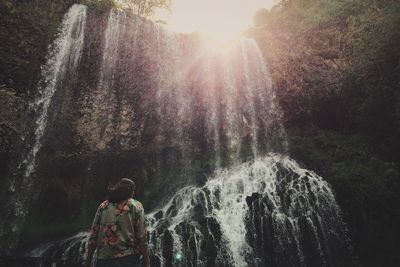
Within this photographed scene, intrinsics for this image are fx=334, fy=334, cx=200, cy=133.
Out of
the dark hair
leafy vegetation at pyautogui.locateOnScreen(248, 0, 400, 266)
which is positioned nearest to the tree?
leafy vegetation at pyautogui.locateOnScreen(248, 0, 400, 266)

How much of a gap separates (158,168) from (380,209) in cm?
793

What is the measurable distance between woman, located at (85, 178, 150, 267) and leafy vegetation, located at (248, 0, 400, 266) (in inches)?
311

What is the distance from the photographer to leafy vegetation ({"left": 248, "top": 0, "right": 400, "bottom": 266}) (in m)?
10.2

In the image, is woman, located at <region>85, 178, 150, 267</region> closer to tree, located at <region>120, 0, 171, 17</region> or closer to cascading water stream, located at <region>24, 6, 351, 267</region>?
cascading water stream, located at <region>24, 6, 351, 267</region>

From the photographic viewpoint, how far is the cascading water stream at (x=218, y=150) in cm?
913

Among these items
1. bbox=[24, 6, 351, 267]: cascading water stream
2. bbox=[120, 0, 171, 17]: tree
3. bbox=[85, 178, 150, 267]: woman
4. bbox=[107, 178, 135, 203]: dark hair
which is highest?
bbox=[120, 0, 171, 17]: tree

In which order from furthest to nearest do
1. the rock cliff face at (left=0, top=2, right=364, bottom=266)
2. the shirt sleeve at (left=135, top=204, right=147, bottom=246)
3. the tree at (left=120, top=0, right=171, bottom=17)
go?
1. the tree at (left=120, top=0, right=171, bottom=17)
2. the rock cliff face at (left=0, top=2, right=364, bottom=266)
3. the shirt sleeve at (left=135, top=204, right=147, bottom=246)

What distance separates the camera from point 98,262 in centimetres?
370

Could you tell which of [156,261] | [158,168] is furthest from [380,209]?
[158,168]

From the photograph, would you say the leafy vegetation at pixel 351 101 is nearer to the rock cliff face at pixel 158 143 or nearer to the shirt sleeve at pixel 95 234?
the rock cliff face at pixel 158 143

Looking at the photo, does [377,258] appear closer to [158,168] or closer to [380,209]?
[380,209]

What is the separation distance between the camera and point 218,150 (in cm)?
1457

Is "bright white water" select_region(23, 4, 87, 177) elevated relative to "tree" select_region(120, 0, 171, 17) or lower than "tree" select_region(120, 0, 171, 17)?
lower

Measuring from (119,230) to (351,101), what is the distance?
42.5 ft
